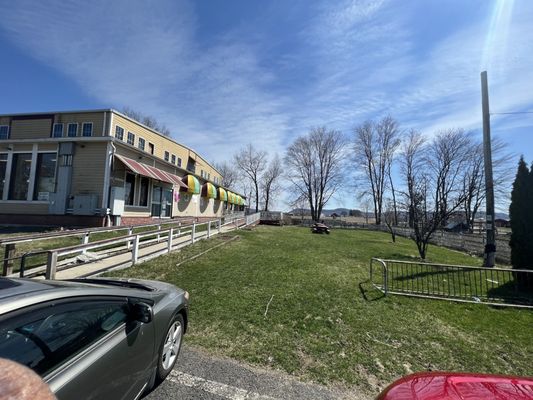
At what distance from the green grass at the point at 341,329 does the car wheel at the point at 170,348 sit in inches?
23.5

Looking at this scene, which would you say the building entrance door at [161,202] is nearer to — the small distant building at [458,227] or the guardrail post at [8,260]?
the guardrail post at [8,260]

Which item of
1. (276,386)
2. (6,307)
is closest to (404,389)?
(276,386)

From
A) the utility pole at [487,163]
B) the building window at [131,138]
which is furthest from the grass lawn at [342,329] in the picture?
the building window at [131,138]

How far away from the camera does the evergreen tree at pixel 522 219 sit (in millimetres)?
8648

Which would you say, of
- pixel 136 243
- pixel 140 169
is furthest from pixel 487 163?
pixel 140 169

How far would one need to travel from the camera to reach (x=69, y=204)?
48.8ft

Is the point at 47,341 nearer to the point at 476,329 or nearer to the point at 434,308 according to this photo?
the point at 476,329

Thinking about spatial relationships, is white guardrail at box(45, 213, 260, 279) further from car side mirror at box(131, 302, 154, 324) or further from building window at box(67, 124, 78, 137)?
building window at box(67, 124, 78, 137)

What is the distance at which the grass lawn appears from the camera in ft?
11.9

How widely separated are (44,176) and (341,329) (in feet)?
59.1

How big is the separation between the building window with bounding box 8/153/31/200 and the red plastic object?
2002 centimetres

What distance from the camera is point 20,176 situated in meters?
16.1

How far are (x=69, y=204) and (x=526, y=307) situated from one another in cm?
1859

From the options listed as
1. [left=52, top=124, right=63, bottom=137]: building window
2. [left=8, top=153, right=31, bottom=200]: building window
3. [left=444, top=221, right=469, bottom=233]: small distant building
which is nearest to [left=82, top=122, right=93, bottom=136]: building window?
[left=52, top=124, right=63, bottom=137]: building window
